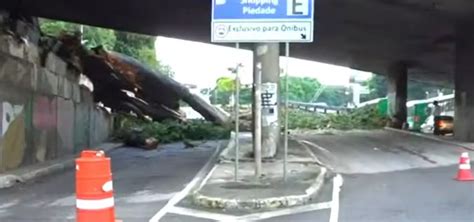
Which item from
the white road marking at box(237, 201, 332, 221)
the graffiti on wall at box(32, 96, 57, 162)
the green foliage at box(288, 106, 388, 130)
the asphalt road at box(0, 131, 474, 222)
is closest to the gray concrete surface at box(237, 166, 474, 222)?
the asphalt road at box(0, 131, 474, 222)

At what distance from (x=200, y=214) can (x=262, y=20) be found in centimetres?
439

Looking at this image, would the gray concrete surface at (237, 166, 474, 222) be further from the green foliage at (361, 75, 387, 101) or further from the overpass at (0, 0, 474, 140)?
the green foliage at (361, 75, 387, 101)

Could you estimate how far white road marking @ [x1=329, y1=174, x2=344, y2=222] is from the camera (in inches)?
417

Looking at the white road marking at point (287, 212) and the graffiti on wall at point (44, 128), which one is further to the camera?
the graffiti on wall at point (44, 128)

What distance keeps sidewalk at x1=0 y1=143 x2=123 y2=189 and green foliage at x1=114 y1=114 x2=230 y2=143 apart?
9.78 metres

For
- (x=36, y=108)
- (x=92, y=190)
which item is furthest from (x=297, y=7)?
(x=36, y=108)

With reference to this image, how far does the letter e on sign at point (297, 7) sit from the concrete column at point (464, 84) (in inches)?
758

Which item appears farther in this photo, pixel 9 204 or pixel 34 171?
pixel 34 171

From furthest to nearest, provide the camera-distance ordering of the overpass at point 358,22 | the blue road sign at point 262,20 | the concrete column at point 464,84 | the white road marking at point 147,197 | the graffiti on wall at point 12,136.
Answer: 1. the concrete column at point 464,84
2. the overpass at point 358,22
3. the graffiti on wall at point 12,136
4. the blue road sign at point 262,20
5. the white road marking at point 147,197

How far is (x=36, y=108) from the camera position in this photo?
67.2 feet

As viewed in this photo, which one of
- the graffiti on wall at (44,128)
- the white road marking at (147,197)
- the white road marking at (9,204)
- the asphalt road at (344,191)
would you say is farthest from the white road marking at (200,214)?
the graffiti on wall at (44,128)

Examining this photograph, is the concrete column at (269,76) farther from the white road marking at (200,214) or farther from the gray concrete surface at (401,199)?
the white road marking at (200,214)

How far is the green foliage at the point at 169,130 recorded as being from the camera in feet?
109

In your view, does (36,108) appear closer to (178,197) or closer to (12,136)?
(12,136)
